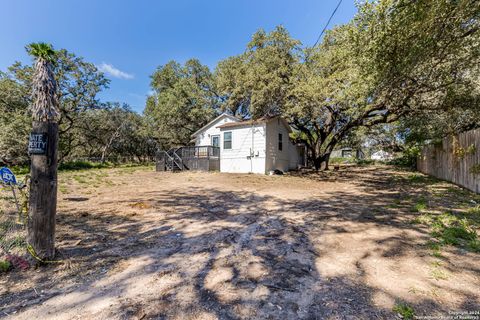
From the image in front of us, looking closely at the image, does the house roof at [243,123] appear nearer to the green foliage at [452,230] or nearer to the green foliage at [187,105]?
the green foliage at [187,105]

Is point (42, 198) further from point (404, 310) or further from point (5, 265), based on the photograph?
point (404, 310)

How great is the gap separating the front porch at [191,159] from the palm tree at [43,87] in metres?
12.1

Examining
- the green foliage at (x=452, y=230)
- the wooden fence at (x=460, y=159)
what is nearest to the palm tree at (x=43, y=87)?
the green foliage at (x=452, y=230)

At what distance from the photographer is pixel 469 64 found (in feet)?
23.7

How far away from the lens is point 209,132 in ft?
56.2

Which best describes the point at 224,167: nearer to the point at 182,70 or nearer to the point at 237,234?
the point at 237,234

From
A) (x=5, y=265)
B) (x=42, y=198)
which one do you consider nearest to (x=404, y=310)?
(x=42, y=198)

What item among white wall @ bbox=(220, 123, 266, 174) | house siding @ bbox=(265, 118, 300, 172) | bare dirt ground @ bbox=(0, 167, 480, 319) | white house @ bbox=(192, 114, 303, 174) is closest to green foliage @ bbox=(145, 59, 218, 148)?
white house @ bbox=(192, 114, 303, 174)

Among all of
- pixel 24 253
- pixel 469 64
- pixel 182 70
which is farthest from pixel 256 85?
pixel 182 70

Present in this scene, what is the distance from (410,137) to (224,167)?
1166cm

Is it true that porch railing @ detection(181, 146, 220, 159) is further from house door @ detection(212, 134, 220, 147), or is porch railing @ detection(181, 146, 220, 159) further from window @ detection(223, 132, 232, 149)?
house door @ detection(212, 134, 220, 147)

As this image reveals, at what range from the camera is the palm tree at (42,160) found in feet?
8.78

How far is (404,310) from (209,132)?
16.1m

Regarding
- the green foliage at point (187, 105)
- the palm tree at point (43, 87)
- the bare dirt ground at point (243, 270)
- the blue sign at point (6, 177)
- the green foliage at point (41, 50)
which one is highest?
the green foliage at point (187, 105)
